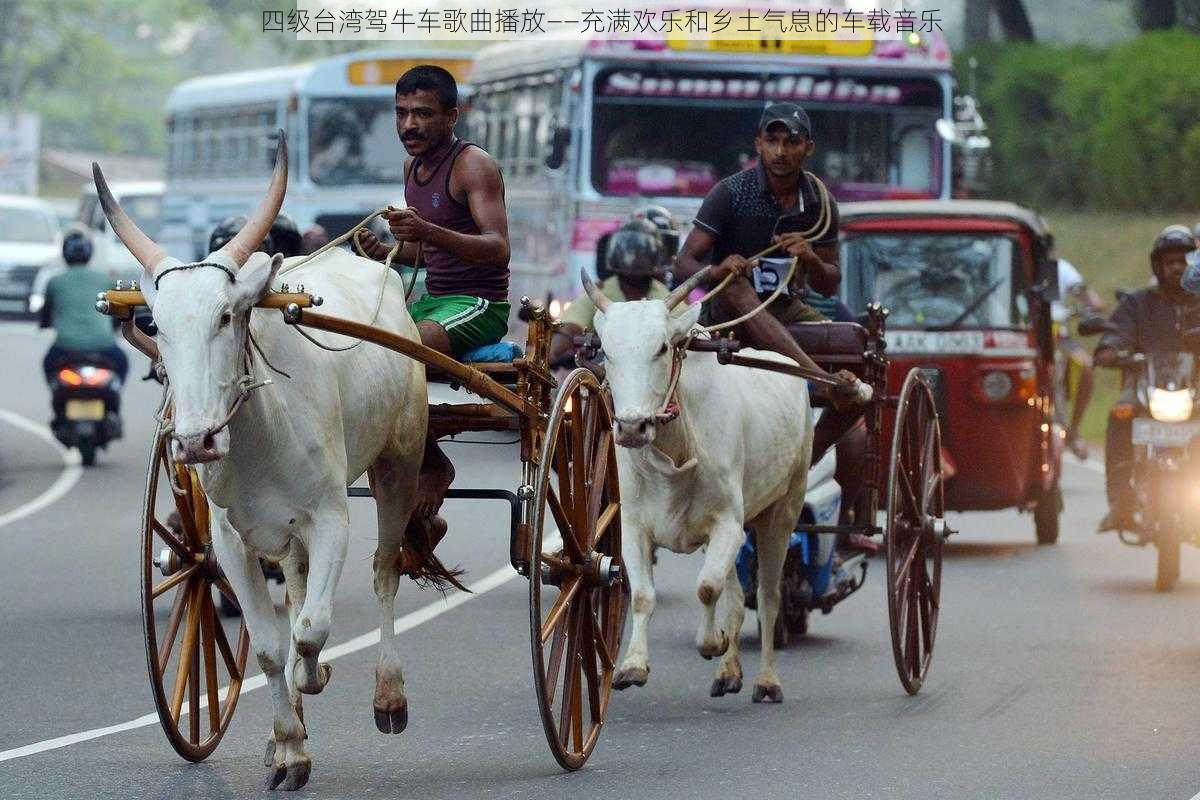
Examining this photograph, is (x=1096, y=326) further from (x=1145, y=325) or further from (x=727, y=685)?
(x=727, y=685)

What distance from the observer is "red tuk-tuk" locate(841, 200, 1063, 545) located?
48.5 feet

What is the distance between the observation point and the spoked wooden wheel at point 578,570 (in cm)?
778

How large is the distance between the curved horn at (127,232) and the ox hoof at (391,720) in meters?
1.94

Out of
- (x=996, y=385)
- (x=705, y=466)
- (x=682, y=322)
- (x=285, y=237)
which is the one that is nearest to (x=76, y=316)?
(x=285, y=237)

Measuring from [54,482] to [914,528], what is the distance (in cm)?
1071

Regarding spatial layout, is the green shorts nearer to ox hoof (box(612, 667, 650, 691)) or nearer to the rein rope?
the rein rope

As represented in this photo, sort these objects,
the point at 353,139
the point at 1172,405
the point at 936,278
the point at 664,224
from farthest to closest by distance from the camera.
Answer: the point at 353,139
the point at 936,278
the point at 664,224
the point at 1172,405

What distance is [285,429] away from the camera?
7.48 meters

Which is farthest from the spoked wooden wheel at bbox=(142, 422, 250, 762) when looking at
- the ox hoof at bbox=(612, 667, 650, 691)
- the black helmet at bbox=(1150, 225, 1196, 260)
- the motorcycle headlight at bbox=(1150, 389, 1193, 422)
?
the black helmet at bbox=(1150, 225, 1196, 260)

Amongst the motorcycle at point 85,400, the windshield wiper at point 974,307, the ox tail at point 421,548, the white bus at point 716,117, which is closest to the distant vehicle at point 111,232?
the motorcycle at point 85,400

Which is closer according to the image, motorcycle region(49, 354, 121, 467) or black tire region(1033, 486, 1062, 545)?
black tire region(1033, 486, 1062, 545)

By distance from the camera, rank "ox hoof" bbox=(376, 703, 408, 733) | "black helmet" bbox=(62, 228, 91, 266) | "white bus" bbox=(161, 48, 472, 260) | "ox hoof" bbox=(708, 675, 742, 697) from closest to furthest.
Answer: "ox hoof" bbox=(376, 703, 408, 733), "ox hoof" bbox=(708, 675, 742, 697), "black helmet" bbox=(62, 228, 91, 266), "white bus" bbox=(161, 48, 472, 260)

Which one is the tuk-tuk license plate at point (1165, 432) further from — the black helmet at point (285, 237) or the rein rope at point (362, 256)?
the rein rope at point (362, 256)

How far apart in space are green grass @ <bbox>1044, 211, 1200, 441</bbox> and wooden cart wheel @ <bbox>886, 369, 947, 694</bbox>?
68.1ft
